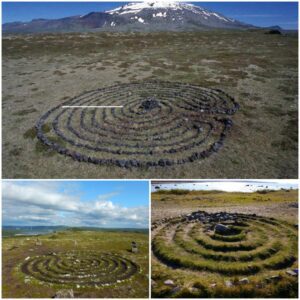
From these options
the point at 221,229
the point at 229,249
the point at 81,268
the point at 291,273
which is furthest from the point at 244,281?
the point at 81,268

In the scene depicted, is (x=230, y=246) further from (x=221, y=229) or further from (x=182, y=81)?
(x=182, y=81)

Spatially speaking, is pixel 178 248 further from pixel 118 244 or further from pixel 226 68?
pixel 226 68

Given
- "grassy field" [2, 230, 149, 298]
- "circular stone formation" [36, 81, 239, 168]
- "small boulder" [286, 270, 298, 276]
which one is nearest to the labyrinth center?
"small boulder" [286, 270, 298, 276]

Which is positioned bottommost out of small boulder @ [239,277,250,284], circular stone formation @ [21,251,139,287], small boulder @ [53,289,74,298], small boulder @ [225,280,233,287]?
circular stone formation @ [21,251,139,287]

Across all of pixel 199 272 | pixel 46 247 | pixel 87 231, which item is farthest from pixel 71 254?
pixel 199 272

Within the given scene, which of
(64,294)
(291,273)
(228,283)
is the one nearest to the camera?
(228,283)

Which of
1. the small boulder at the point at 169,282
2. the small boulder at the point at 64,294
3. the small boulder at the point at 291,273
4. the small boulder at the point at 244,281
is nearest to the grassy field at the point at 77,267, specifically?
the small boulder at the point at 64,294

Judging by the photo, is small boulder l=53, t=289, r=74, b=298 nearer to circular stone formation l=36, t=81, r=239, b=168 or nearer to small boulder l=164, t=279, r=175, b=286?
small boulder l=164, t=279, r=175, b=286

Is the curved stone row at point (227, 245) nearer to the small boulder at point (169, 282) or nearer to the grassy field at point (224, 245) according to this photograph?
the grassy field at point (224, 245)
